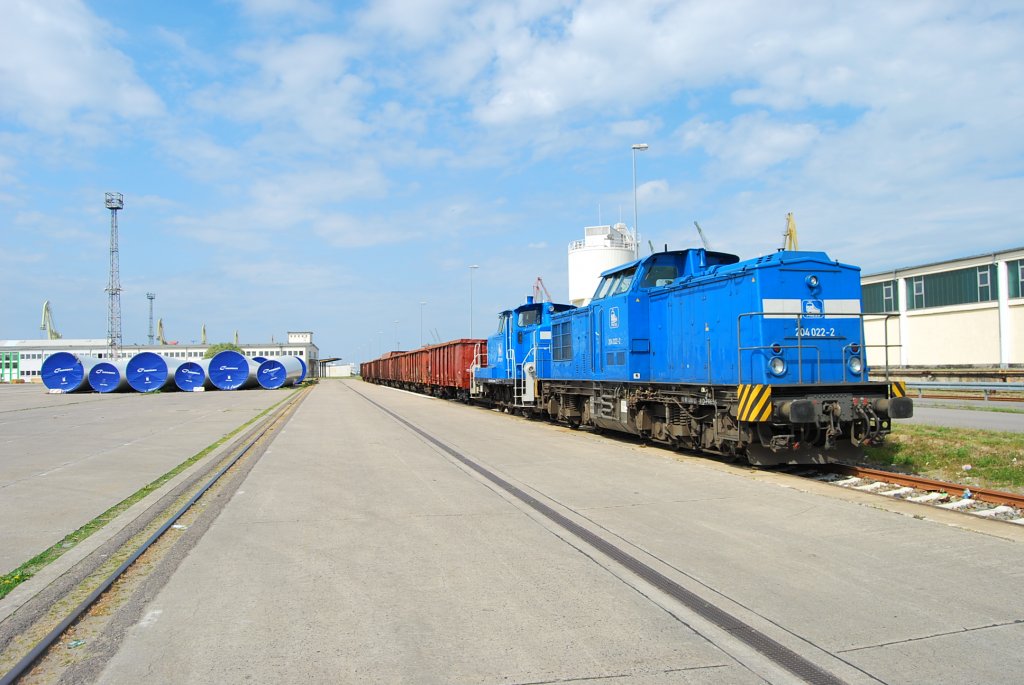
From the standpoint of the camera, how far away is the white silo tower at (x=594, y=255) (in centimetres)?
4125

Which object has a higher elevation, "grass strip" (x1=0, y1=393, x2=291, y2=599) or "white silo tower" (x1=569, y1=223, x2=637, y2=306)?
"white silo tower" (x1=569, y1=223, x2=637, y2=306)

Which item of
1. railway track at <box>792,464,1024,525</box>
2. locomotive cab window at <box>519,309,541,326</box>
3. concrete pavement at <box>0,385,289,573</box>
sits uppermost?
locomotive cab window at <box>519,309,541,326</box>

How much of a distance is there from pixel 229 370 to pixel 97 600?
152 feet

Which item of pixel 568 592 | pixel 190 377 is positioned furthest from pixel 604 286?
pixel 190 377

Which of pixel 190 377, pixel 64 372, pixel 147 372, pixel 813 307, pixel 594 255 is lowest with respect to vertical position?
pixel 190 377

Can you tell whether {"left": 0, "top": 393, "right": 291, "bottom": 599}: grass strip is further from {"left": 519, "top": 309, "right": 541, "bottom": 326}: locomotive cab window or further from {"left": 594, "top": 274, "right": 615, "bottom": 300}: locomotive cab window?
{"left": 519, "top": 309, "right": 541, "bottom": 326}: locomotive cab window

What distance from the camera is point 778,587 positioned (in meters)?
5.07

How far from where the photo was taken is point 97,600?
498 centimetres

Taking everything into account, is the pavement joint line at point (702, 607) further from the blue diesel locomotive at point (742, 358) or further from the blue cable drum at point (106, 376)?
the blue cable drum at point (106, 376)

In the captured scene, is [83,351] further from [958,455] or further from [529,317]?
[958,455]

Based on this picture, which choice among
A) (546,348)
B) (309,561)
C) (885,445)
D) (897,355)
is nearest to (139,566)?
(309,561)

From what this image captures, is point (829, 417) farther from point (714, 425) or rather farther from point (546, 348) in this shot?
point (546, 348)

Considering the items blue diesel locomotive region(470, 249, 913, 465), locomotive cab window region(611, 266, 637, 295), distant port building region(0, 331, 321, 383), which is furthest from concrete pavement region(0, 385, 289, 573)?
distant port building region(0, 331, 321, 383)

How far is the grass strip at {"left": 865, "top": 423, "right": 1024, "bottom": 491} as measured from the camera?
9.86 m
